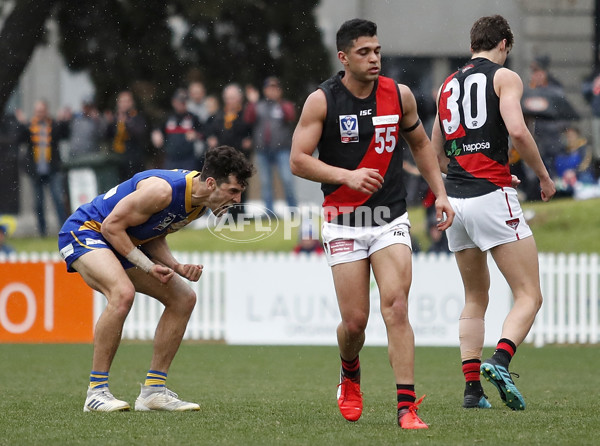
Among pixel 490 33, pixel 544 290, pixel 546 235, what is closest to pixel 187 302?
pixel 490 33

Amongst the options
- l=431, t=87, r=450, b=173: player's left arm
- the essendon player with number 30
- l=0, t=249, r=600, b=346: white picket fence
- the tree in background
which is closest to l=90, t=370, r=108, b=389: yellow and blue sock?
the essendon player with number 30

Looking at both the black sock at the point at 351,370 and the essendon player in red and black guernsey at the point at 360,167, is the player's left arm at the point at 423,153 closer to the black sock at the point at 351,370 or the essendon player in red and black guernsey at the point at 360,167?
the essendon player in red and black guernsey at the point at 360,167

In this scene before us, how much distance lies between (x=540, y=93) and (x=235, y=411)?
1048 cm

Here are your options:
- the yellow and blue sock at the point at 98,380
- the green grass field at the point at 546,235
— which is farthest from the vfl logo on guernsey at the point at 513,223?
the green grass field at the point at 546,235

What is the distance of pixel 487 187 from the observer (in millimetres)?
6523

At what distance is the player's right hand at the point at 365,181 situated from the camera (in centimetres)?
A: 555

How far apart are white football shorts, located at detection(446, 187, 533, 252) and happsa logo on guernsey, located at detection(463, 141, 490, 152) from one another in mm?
276

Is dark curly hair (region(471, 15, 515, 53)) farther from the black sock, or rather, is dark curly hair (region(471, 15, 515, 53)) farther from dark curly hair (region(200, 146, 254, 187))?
the black sock

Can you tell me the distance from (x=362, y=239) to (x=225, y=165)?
986mm

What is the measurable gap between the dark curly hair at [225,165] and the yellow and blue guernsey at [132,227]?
0.21 m

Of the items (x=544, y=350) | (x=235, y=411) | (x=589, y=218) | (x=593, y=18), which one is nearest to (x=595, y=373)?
(x=544, y=350)

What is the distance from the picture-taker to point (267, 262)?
42.1ft

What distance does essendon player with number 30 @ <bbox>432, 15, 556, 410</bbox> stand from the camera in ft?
21.1

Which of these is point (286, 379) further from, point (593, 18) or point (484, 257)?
point (593, 18)
